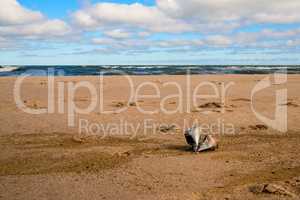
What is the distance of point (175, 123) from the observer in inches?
Answer: 429

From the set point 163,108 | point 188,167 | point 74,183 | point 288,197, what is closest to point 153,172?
point 188,167

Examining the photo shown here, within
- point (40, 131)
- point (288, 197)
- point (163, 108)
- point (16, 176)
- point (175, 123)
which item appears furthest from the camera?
point (163, 108)

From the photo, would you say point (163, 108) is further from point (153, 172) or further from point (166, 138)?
point (153, 172)

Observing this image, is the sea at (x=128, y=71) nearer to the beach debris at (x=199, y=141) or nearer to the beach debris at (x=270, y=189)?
the beach debris at (x=199, y=141)

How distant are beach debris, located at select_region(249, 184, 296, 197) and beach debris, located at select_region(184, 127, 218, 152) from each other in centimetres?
208

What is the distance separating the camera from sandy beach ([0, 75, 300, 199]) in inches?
229

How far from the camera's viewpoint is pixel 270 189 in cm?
561

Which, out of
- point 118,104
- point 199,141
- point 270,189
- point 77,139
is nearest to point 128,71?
point 118,104

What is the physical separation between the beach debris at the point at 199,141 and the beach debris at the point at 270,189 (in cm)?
208

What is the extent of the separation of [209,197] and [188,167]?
1371mm

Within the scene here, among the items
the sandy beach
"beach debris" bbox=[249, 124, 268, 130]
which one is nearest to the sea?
the sandy beach

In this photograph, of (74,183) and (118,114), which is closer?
(74,183)

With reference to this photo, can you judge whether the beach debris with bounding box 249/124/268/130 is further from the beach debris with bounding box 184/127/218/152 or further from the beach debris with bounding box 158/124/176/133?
the beach debris with bounding box 184/127/218/152

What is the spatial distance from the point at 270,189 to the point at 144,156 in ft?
8.65
